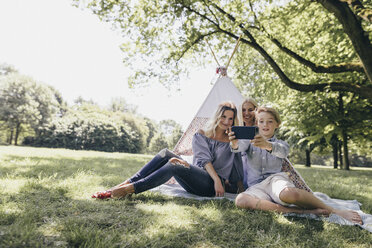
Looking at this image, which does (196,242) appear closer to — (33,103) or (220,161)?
(220,161)

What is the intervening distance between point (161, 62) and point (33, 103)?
2142 centimetres

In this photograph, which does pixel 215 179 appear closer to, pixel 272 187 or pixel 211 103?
pixel 272 187

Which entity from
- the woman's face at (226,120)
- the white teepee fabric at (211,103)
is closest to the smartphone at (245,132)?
the woman's face at (226,120)

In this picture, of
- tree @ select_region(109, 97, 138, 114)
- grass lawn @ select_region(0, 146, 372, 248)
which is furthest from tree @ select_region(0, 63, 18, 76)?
grass lawn @ select_region(0, 146, 372, 248)

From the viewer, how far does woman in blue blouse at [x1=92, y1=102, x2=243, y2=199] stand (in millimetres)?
2514

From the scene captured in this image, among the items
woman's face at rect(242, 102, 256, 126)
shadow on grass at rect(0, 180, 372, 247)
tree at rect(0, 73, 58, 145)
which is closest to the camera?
shadow on grass at rect(0, 180, 372, 247)

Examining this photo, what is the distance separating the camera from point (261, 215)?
6.97ft

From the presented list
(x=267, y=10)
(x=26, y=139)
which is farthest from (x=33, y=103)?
(x=267, y=10)

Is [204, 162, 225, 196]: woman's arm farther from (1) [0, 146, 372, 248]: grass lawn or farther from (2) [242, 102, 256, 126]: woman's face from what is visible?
(2) [242, 102, 256, 126]: woman's face

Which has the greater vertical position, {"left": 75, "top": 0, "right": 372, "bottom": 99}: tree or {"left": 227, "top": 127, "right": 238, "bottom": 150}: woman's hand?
{"left": 75, "top": 0, "right": 372, "bottom": 99}: tree

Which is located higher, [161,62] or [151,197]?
[161,62]

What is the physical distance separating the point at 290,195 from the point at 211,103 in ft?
8.66

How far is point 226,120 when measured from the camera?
2945mm

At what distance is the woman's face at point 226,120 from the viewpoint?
114 inches
